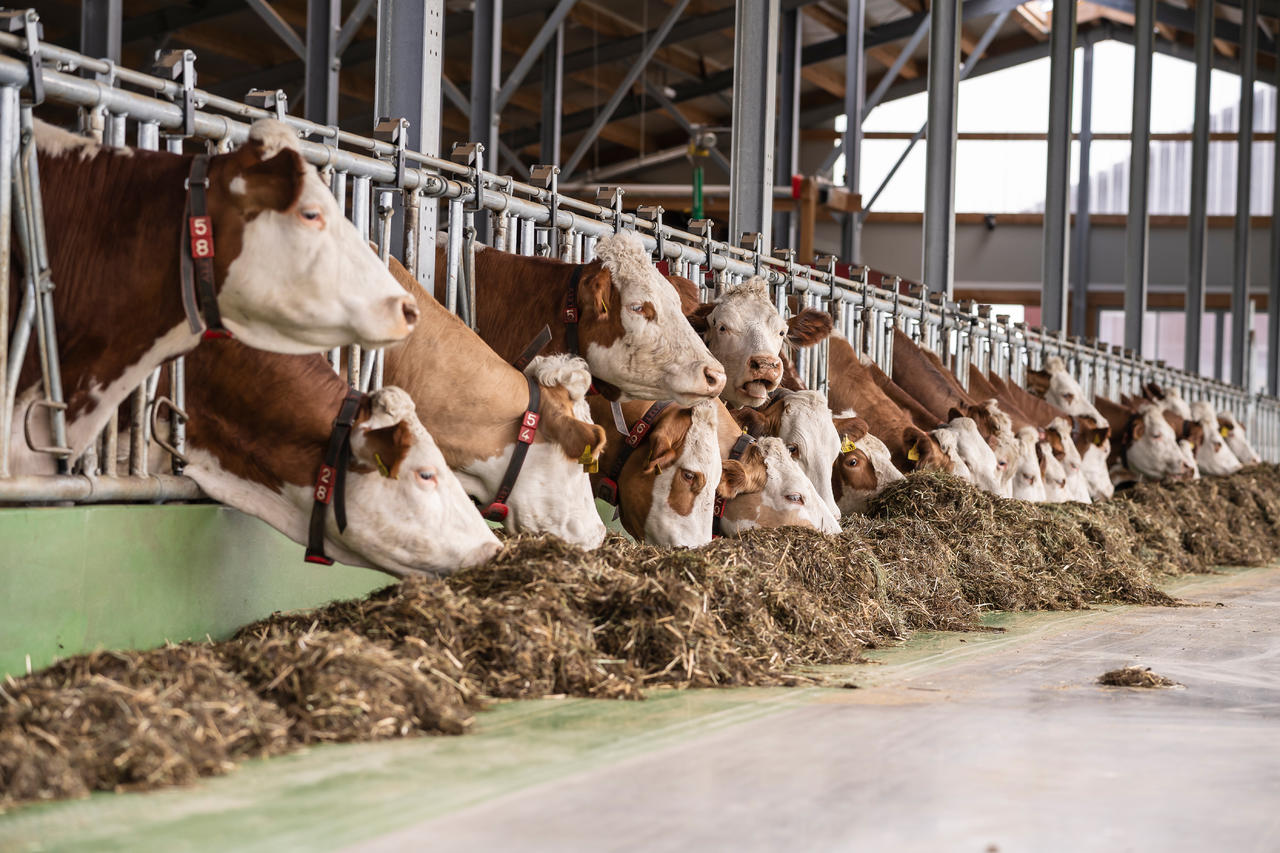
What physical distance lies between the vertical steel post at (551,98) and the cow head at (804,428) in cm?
1122

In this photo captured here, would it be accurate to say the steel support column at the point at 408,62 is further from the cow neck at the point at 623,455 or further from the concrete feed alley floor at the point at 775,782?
the concrete feed alley floor at the point at 775,782

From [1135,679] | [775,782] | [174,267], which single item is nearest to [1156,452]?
[1135,679]

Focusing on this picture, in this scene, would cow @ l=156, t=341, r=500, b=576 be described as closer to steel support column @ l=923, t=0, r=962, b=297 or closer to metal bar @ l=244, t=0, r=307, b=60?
metal bar @ l=244, t=0, r=307, b=60

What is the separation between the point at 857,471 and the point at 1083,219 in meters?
26.2

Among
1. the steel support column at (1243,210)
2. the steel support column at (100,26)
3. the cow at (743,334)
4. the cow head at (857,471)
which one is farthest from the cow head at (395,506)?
the steel support column at (1243,210)

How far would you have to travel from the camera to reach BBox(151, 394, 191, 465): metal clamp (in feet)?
14.0

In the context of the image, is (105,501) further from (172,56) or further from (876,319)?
(876,319)

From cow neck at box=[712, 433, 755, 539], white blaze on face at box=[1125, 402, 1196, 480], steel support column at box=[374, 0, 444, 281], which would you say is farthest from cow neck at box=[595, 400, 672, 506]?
white blaze on face at box=[1125, 402, 1196, 480]

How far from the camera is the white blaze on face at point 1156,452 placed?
49.1 ft

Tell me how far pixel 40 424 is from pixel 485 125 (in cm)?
974

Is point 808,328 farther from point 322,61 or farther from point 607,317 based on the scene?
point 322,61

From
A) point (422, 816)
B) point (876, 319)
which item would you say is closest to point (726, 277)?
point (876, 319)

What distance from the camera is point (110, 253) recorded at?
12.7ft

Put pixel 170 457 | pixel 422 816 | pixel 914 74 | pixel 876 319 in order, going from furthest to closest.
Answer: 1. pixel 914 74
2. pixel 876 319
3. pixel 170 457
4. pixel 422 816
